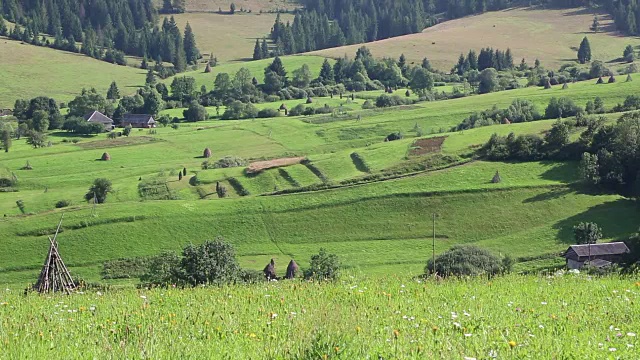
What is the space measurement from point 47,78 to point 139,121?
5724cm

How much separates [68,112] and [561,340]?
483ft

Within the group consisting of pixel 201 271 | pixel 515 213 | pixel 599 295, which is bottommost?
pixel 515 213

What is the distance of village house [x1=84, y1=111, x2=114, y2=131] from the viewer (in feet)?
440

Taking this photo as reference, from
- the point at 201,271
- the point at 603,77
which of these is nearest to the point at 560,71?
the point at 603,77

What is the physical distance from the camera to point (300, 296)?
12.8 meters

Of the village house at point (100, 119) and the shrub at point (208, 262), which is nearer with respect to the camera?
the shrub at point (208, 262)

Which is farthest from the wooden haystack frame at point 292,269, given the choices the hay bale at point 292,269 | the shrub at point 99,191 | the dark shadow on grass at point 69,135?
the dark shadow on grass at point 69,135

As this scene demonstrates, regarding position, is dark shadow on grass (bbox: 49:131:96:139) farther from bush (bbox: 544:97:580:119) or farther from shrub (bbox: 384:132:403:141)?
bush (bbox: 544:97:580:119)

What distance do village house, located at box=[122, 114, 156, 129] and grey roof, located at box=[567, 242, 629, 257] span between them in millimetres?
98367

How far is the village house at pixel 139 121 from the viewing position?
139 meters

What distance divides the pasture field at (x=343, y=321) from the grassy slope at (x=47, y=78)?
162 metres

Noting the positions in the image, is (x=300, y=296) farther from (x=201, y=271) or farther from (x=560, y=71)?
(x=560, y=71)

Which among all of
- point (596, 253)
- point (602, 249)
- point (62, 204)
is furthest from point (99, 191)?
point (602, 249)

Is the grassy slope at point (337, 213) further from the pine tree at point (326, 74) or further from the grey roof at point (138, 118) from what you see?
the pine tree at point (326, 74)
